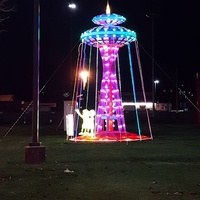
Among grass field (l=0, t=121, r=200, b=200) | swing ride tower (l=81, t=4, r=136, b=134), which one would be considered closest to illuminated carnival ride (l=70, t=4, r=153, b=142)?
swing ride tower (l=81, t=4, r=136, b=134)

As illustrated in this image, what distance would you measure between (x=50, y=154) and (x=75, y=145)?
3129mm

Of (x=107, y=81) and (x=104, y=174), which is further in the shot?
(x=107, y=81)

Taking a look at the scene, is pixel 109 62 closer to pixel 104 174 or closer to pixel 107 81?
pixel 107 81

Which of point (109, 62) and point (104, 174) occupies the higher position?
point (109, 62)

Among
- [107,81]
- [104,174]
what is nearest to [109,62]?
[107,81]

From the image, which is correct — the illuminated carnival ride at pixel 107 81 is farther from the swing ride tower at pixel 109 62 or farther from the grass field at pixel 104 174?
the grass field at pixel 104 174

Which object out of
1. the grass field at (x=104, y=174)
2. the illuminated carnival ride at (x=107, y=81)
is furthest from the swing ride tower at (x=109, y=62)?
the grass field at (x=104, y=174)

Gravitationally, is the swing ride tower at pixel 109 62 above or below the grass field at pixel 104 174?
above

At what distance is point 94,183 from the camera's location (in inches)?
377

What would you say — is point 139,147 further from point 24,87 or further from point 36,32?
point 24,87

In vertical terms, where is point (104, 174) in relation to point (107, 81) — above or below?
below

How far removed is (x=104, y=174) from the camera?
1071 cm

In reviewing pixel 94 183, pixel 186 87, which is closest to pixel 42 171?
pixel 94 183

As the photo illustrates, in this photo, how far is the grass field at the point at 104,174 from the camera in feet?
28.0
